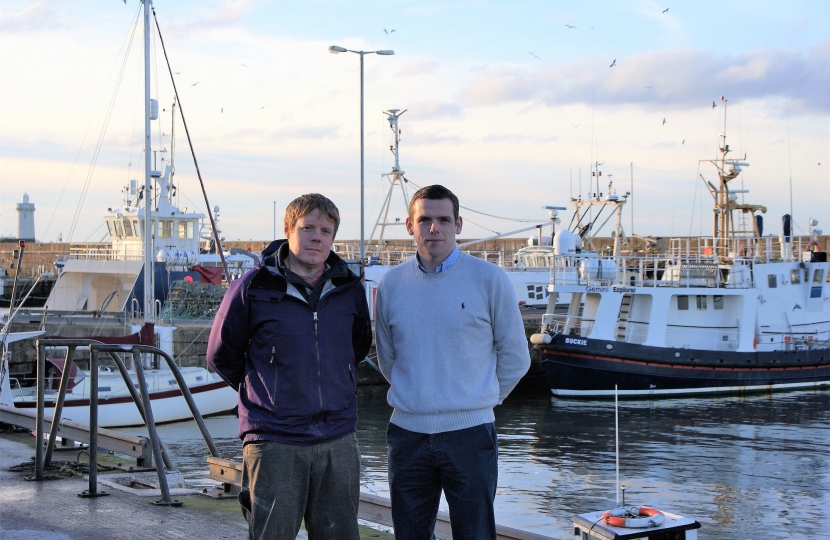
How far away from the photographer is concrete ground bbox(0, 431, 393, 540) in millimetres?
5242

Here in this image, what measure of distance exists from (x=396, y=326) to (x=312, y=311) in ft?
1.32

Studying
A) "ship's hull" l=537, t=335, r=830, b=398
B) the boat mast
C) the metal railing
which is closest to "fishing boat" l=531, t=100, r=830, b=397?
"ship's hull" l=537, t=335, r=830, b=398

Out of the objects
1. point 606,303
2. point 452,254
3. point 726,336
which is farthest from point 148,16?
point 452,254

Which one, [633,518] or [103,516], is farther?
[103,516]

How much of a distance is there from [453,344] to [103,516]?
312 centimetres

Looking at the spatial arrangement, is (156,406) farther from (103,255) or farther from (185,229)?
(185,229)

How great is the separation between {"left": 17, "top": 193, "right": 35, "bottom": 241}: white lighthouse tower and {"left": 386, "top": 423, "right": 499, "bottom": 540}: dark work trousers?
62.6 metres

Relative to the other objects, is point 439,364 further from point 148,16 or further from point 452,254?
point 148,16

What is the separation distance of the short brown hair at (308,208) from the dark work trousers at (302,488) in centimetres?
88

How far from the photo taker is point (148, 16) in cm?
2178

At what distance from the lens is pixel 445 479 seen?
3730mm

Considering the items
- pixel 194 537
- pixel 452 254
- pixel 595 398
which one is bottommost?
pixel 595 398

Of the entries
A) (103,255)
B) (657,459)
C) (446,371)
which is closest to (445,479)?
(446,371)

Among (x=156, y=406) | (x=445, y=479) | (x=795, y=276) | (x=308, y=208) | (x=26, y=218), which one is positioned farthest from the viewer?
(x=26, y=218)
